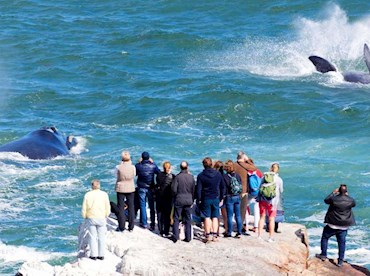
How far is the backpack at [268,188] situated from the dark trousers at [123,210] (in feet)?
9.55

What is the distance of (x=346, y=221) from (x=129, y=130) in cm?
2014

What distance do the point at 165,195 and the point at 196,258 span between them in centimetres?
220

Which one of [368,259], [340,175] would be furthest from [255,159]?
[368,259]

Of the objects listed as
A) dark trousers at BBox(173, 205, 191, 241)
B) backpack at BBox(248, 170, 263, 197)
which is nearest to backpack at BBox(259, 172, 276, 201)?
backpack at BBox(248, 170, 263, 197)

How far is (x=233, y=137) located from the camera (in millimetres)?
42469

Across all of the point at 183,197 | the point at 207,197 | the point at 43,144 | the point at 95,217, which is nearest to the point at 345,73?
the point at 43,144

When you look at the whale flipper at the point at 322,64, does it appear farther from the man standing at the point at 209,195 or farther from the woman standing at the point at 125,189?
the woman standing at the point at 125,189

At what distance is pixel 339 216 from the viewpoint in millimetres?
24750

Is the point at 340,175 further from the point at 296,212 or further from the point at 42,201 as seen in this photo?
the point at 42,201

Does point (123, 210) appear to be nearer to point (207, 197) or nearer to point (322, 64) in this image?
point (207, 197)

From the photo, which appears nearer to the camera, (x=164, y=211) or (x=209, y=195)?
(x=209, y=195)

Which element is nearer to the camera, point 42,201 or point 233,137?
point 42,201

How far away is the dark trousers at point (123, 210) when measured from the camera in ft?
82.6

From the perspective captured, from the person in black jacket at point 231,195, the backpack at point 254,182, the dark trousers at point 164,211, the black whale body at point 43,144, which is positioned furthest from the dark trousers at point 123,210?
the black whale body at point 43,144
